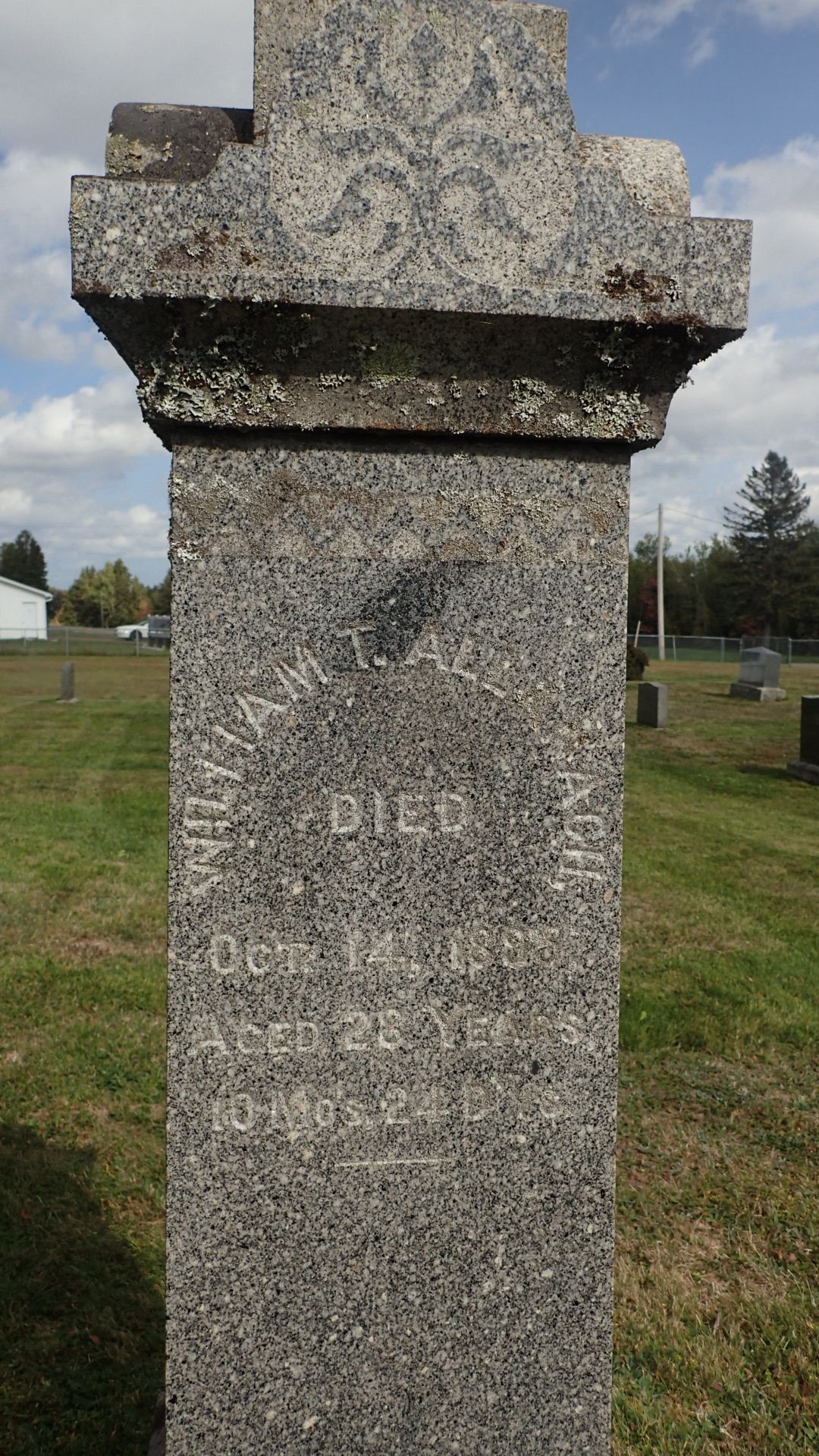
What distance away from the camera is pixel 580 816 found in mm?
1946

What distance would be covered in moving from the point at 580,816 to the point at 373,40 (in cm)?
139

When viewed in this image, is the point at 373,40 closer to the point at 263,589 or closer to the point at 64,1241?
the point at 263,589

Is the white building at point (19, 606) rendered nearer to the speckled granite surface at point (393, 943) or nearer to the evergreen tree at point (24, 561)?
the evergreen tree at point (24, 561)

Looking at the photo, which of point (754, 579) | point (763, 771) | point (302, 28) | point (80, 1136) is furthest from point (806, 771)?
point (754, 579)

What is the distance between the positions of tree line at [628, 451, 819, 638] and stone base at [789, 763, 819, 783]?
42.5 metres

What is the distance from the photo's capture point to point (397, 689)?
188 cm

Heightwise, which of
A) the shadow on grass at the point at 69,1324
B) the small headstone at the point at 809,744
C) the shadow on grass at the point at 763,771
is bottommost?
the shadow on grass at the point at 69,1324

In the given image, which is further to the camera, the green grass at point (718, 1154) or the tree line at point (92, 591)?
the tree line at point (92, 591)

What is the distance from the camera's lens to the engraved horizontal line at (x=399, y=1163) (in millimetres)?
1924

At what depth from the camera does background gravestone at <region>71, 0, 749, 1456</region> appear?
1.69 metres

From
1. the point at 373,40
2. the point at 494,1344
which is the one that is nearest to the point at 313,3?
the point at 373,40

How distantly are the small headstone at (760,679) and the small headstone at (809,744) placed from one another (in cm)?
904

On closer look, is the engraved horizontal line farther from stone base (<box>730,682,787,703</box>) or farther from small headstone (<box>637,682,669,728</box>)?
stone base (<box>730,682,787,703</box>)

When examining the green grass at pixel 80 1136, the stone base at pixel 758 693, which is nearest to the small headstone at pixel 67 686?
the green grass at pixel 80 1136
